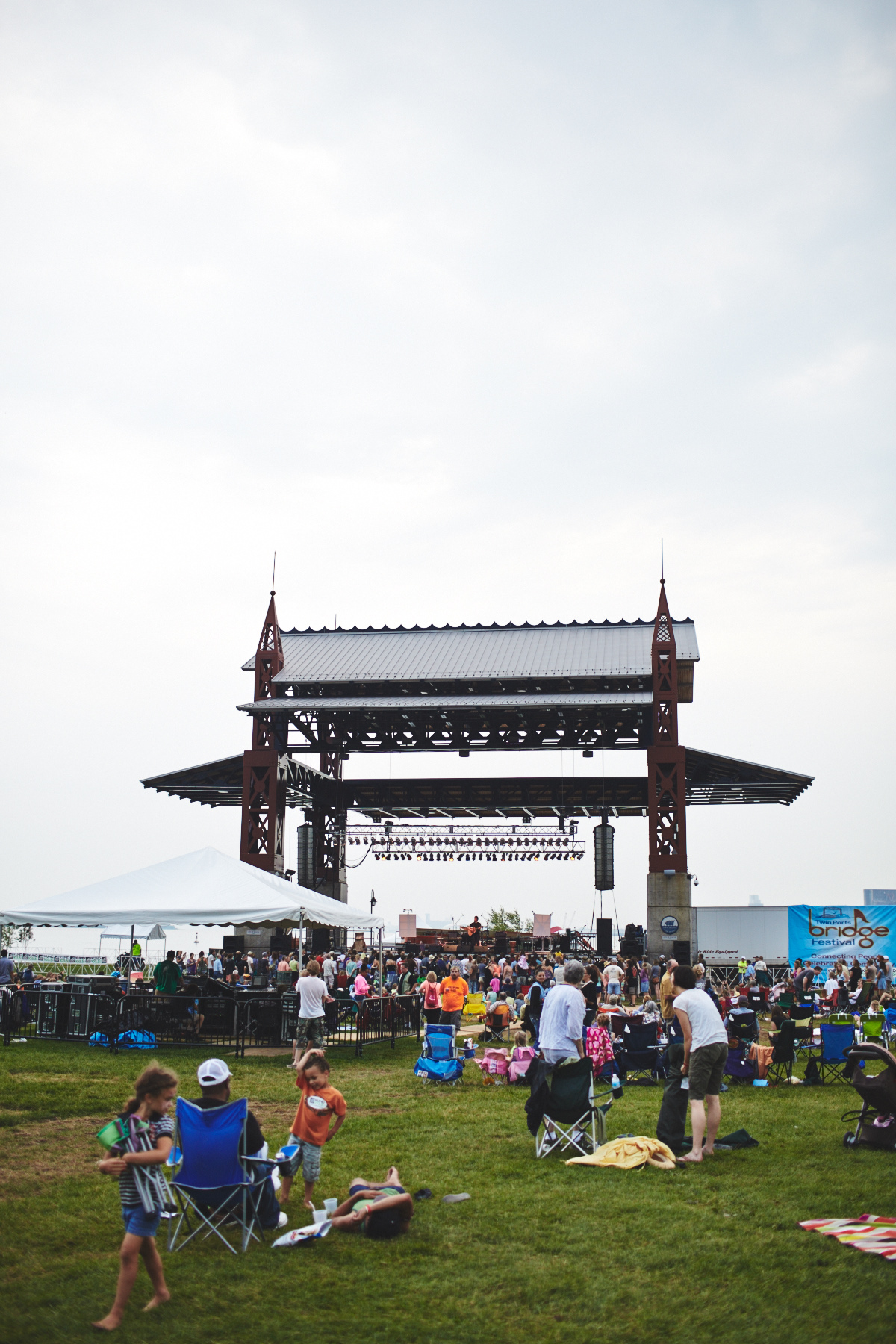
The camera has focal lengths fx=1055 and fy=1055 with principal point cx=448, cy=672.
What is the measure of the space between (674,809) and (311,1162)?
23420 mm

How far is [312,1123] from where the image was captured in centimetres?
698

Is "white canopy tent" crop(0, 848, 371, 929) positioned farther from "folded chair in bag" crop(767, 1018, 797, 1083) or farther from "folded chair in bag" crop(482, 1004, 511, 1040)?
"folded chair in bag" crop(767, 1018, 797, 1083)

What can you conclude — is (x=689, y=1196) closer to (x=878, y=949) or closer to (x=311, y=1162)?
(x=311, y=1162)

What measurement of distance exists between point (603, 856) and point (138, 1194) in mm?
30833

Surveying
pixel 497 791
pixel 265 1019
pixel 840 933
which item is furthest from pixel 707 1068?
pixel 497 791

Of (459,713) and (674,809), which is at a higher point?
(459,713)

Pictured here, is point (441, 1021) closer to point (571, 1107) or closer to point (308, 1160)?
point (571, 1107)

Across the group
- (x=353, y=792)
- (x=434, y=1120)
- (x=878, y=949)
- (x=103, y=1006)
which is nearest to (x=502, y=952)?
(x=353, y=792)

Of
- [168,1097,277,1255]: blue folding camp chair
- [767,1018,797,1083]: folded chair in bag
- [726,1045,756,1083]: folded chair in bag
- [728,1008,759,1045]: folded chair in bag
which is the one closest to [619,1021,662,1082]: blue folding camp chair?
[726,1045,756,1083]: folded chair in bag

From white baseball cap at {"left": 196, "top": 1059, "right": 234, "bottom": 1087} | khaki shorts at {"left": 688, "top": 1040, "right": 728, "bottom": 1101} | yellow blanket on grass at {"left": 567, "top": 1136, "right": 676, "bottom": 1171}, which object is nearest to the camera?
white baseball cap at {"left": 196, "top": 1059, "right": 234, "bottom": 1087}

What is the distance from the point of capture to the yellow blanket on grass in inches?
324

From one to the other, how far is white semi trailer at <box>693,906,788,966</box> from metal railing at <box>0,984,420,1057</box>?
13.9 m

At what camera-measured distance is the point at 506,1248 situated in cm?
618

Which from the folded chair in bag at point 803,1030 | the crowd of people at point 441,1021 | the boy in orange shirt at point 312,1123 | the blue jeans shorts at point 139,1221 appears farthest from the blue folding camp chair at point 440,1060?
the blue jeans shorts at point 139,1221
